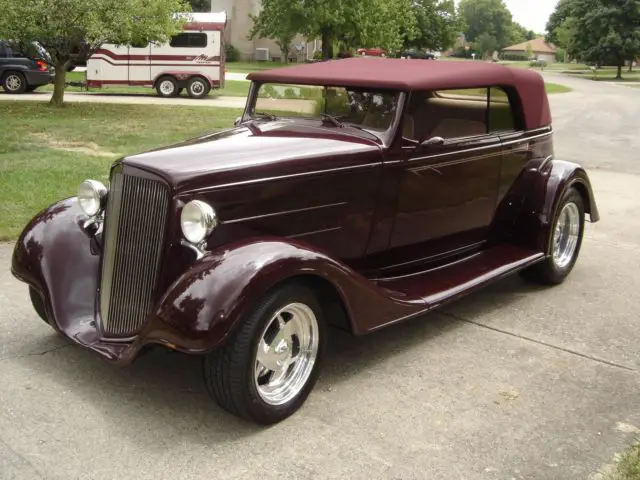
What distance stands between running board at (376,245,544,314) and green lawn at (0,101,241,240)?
3.80m

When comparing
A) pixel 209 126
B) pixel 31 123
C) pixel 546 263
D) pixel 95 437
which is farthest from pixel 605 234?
pixel 31 123

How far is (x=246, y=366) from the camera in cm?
311

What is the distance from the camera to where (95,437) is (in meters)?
3.10

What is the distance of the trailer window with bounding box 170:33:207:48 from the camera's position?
22.0 meters

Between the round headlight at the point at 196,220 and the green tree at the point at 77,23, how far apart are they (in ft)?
42.7

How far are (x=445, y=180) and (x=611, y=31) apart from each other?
2160 inches

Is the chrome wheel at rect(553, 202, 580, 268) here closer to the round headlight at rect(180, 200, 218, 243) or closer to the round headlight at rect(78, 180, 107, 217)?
the round headlight at rect(180, 200, 218, 243)

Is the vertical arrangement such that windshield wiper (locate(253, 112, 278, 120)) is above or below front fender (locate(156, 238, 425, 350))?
above

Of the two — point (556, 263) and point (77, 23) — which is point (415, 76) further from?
point (77, 23)

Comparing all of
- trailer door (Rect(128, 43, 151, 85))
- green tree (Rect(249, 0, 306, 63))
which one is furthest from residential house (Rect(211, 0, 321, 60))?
trailer door (Rect(128, 43, 151, 85))

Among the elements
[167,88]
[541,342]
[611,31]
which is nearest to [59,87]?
[167,88]

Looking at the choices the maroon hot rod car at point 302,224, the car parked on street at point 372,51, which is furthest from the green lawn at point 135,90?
the maroon hot rod car at point 302,224

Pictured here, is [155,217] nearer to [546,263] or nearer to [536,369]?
[536,369]

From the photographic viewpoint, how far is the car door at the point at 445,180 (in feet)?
14.1
